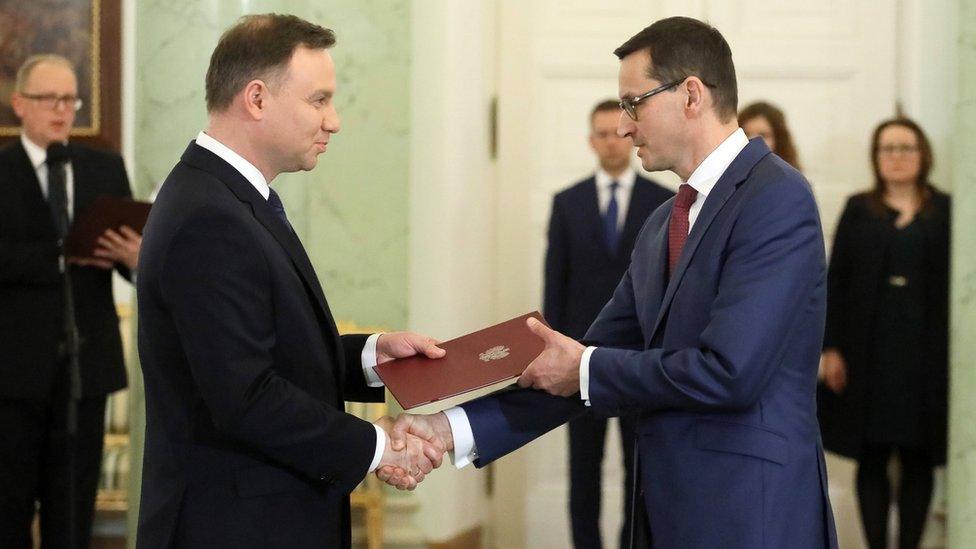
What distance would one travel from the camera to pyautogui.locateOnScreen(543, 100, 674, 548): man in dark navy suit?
18.2 feet

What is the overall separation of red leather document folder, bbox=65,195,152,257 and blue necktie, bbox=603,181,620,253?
6.53ft

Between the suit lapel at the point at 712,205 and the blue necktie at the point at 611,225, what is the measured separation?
9.15ft

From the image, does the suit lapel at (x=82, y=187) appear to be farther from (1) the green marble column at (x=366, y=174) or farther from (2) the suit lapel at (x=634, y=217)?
(2) the suit lapel at (x=634, y=217)

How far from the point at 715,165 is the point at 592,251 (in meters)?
2.75

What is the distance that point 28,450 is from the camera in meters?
4.75

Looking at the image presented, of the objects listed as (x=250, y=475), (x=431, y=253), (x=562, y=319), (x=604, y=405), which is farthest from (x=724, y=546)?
(x=431, y=253)

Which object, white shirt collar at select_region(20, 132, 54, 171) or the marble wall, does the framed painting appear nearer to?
the marble wall

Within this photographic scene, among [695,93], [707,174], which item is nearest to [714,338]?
[707,174]

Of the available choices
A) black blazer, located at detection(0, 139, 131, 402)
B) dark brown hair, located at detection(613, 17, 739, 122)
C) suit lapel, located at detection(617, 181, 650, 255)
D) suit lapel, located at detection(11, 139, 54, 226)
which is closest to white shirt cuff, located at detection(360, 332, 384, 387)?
dark brown hair, located at detection(613, 17, 739, 122)

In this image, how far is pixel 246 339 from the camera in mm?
2418

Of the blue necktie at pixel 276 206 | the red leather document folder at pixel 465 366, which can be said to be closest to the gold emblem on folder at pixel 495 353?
the red leather document folder at pixel 465 366

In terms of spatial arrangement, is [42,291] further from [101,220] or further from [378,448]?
[378,448]

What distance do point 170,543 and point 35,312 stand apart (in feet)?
8.29

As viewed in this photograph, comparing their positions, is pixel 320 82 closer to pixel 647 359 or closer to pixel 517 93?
pixel 647 359
